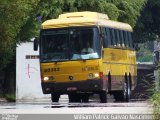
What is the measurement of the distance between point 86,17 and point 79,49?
1614 mm

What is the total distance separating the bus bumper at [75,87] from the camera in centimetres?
2466

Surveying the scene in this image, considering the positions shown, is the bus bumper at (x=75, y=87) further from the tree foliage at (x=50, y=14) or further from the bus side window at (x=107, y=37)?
the tree foliage at (x=50, y=14)

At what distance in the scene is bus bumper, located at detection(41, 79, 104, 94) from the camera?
971 inches

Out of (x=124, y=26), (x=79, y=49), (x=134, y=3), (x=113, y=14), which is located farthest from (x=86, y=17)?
(x=134, y=3)

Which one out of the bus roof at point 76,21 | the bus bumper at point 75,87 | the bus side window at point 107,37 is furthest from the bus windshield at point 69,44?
the bus side window at point 107,37

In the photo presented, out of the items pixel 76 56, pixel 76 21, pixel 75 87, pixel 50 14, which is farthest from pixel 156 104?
pixel 50 14

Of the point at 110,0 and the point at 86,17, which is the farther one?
the point at 110,0

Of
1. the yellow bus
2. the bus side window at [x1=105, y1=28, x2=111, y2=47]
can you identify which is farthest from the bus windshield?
the bus side window at [x1=105, y1=28, x2=111, y2=47]

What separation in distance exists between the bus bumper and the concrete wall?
8.88m

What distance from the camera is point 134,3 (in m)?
42.8

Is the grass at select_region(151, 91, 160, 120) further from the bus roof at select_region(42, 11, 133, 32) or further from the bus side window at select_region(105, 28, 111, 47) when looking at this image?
the bus side window at select_region(105, 28, 111, 47)

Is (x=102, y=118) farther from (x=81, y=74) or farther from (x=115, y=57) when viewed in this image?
(x=115, y=57)

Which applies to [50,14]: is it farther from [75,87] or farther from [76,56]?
[75,87]

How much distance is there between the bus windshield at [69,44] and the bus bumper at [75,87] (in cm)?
94
